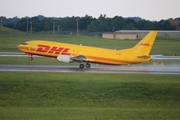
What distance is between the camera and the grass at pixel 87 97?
2866 centimetres

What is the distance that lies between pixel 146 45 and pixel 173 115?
95.4 ft

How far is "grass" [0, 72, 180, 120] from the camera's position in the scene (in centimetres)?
2866

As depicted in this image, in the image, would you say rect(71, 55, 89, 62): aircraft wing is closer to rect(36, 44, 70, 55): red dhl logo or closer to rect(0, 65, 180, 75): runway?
rect(36, 44, 70, 55): red dhl logo

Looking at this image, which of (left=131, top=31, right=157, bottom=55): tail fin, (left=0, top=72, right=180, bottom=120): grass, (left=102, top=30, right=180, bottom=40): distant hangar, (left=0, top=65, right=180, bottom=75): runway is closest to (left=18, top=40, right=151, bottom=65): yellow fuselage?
(left=131, top=31, right=157, bottom=55): tail fin

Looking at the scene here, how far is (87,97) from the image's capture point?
3653 centimetres

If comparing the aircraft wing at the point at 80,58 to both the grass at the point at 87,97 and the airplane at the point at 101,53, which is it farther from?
the grass at the point at 87,97

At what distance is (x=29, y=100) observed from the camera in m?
35.6

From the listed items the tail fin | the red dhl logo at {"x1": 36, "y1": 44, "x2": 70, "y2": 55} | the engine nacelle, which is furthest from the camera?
Answer: the red dhl logo at {"x1": 36, "y1": 44, "x2": 70, "y2": 55}

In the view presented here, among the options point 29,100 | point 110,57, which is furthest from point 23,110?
point 110,57

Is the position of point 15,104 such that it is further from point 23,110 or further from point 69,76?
point 69,76

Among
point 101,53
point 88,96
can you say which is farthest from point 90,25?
point 88,96

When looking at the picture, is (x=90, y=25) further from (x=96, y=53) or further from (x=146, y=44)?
(x=146, y=44)

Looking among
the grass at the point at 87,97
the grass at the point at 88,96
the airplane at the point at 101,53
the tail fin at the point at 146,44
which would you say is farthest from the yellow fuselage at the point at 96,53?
the grass at the point at 87,97

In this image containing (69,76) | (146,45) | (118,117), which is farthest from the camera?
(146,45)
